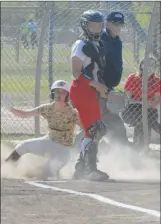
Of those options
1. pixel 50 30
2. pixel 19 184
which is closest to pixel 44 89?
pixel 50 30

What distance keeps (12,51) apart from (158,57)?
202 centimetres

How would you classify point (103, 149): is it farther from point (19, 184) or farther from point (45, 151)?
point (19, 184)

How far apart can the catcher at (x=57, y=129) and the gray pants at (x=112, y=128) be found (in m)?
0.33

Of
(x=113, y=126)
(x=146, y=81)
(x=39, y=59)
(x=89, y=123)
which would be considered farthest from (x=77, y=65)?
(x=39, y=59)

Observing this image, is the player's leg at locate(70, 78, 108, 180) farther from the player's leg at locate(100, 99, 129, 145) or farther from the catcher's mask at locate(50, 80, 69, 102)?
the player's leg at locate(100, 99, 129, 145)

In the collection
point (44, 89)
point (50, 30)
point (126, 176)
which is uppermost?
point (50, 30)

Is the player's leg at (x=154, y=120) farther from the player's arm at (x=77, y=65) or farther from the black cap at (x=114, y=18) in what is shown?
the player's arm at (x=77, y=65)

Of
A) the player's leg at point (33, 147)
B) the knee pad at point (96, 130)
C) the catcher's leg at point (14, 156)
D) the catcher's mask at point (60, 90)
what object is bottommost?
the catcher's leg at point (14, 156)

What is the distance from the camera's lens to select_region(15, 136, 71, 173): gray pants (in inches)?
362

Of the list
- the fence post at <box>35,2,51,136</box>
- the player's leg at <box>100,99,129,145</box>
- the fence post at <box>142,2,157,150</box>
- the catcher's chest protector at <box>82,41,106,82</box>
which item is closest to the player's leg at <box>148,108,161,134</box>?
the fence post at <box>142,2,157,150</box>

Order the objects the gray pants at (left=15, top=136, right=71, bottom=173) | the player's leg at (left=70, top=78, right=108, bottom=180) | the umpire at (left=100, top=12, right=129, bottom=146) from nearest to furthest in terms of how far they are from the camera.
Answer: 1. the player's leg at (left=70, top=78, right=108, bottom=180)
2. the umpire at (left=100, top=12, right=129, bottom=146)
3. the gray pants at (left=15, top=136, right=71, bottom=173)

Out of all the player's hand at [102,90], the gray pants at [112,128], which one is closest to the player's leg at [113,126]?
the gray pants at [112,128]

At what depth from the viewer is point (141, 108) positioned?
1075 cm

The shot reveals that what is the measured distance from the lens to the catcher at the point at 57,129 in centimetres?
916
